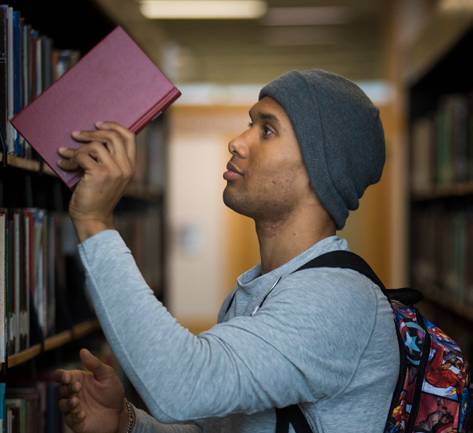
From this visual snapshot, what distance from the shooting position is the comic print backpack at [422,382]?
1412mm

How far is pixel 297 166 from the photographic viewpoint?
147 cm

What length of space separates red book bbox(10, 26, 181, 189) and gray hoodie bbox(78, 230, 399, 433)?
247mm

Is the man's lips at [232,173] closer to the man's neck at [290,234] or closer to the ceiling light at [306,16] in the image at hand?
the man's neck at [290,234]

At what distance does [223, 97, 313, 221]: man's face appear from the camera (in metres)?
1.46

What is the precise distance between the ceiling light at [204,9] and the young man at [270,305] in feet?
15.9

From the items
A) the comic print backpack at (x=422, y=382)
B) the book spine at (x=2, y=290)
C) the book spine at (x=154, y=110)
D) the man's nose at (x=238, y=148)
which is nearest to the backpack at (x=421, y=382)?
the comic print backpack at (x=422, y=382)

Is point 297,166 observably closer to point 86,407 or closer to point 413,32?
point 86,407

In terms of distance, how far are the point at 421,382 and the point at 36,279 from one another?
1.05 meters

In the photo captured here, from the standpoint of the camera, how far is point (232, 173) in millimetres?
1479

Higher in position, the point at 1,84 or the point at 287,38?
the point at 287,38

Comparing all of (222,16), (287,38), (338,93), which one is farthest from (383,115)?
(338,93)

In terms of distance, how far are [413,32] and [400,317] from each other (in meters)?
4.60

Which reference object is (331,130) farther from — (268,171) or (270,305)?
(270,305)

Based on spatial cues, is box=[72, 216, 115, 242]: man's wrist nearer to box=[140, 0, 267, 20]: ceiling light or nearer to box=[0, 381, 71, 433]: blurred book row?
box=[0, 381, 71, 433]: blurred book row
